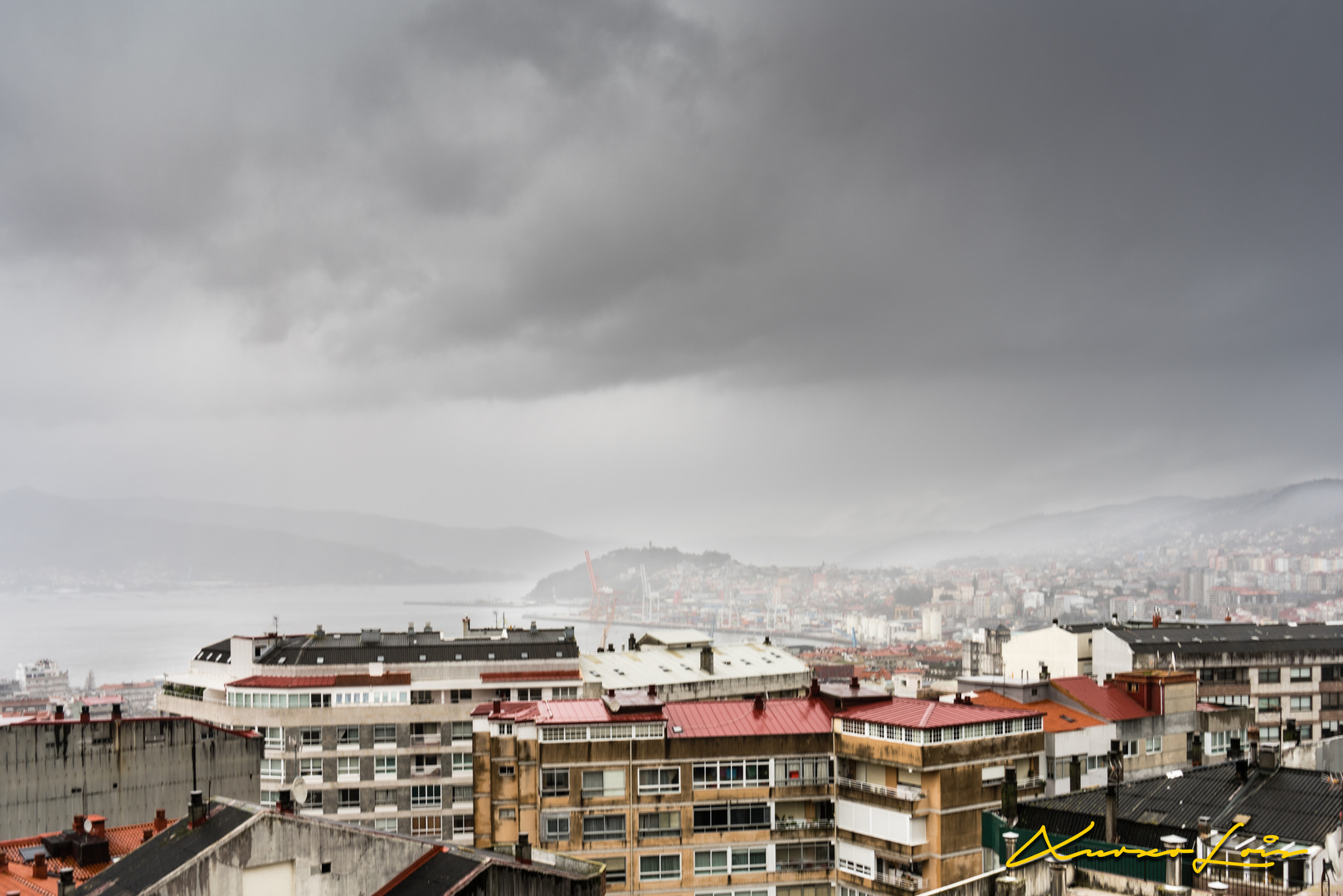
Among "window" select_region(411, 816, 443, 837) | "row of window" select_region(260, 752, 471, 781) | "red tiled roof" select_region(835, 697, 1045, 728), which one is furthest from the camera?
"window" select_region(411, 816, 443, 837)

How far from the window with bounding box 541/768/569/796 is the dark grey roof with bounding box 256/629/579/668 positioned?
25.7 m

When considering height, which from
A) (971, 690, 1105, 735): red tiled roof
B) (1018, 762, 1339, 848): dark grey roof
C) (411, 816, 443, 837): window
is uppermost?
(1018, 762, 1339, 848): dark grey roof

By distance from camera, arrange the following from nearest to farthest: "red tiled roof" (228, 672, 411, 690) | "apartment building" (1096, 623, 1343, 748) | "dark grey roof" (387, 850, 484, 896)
→ "dark grey roof" (387, 850, 484, 896), "red tiled roof" (228, 672, 411, 690), "apartment building" (1096, 623, 1343, 748)

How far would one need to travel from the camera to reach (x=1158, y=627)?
92.4 meters

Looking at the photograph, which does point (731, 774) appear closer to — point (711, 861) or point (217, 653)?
point (711, 861)

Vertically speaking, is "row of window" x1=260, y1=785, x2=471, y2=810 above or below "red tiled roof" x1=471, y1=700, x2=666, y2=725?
below

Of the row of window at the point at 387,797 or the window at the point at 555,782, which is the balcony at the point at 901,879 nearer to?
the window at the point at 555,782

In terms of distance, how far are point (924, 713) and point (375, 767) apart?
114 ft

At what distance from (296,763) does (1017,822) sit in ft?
139

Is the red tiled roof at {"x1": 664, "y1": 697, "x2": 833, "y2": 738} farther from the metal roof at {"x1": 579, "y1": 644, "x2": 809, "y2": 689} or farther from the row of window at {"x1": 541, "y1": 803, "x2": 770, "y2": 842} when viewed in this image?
the metal roof at {"x1": 579, "y1": 644, "x2": 809, "y2": 689}

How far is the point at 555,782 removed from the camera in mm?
41656

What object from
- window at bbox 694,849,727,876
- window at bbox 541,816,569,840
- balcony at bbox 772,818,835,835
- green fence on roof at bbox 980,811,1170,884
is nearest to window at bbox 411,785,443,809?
window at bbox 541,816,569,840
